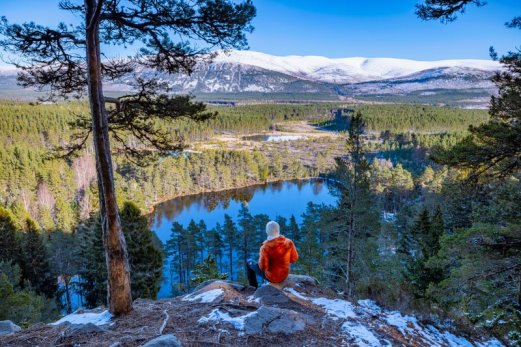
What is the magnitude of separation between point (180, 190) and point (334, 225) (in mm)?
54496

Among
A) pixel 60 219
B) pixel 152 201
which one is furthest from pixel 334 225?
pixel 152 201

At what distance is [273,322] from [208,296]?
56.3 inches

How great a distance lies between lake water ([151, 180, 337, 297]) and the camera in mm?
50531

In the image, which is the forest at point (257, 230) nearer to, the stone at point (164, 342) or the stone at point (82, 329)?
the stone at point (82, 329)

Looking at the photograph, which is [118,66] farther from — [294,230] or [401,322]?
[294,230]

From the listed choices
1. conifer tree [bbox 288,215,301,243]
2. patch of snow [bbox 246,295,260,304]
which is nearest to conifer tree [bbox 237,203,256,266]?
conifer tree [bbox 288,215,301,243]

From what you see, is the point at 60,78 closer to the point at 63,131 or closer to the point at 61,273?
the point at 61,273

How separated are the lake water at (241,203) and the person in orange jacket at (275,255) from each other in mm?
38832

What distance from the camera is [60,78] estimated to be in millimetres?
5582

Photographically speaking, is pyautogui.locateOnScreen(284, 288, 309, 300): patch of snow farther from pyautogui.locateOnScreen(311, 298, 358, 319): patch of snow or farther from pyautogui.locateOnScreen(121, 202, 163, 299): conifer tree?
pyautogui.locateOnScreen(121, 202, 163, 299): conifer tree

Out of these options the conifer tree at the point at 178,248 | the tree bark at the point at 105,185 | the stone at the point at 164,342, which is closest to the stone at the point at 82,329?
the tree bark at the point at 105,185

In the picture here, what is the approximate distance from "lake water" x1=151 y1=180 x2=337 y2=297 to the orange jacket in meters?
38.8

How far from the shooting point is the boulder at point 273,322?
3.86m

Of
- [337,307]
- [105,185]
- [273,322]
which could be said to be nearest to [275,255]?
[337,307]
